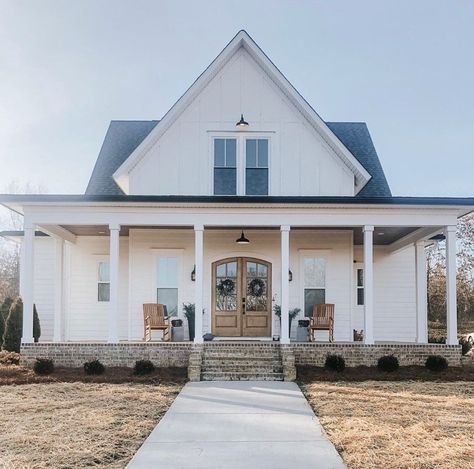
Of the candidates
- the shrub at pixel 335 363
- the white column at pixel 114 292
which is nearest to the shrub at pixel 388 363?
the shrub at pixel 335 363

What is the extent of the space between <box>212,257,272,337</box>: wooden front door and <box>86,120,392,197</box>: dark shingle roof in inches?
152

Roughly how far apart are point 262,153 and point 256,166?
1.31 ft

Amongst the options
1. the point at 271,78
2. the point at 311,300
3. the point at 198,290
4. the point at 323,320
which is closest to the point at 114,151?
the point at 271,78

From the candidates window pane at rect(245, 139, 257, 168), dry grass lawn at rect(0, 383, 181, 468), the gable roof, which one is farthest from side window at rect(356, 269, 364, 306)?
dry grass lawn at rect(0, 383, 181, 468)

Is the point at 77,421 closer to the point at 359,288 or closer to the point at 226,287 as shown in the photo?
the point at 226,287

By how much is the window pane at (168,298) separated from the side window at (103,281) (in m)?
1.79

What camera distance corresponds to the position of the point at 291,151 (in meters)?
15.9

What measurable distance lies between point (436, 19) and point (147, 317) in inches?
453

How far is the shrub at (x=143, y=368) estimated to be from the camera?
41.9ft

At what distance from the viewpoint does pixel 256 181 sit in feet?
52.2

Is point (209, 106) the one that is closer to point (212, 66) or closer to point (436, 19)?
point (212, 66)

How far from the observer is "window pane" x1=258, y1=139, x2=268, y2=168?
16.0m

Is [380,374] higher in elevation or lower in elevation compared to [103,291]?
lower

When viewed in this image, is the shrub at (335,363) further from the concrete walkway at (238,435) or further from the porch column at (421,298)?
the porch column at (421,298)
